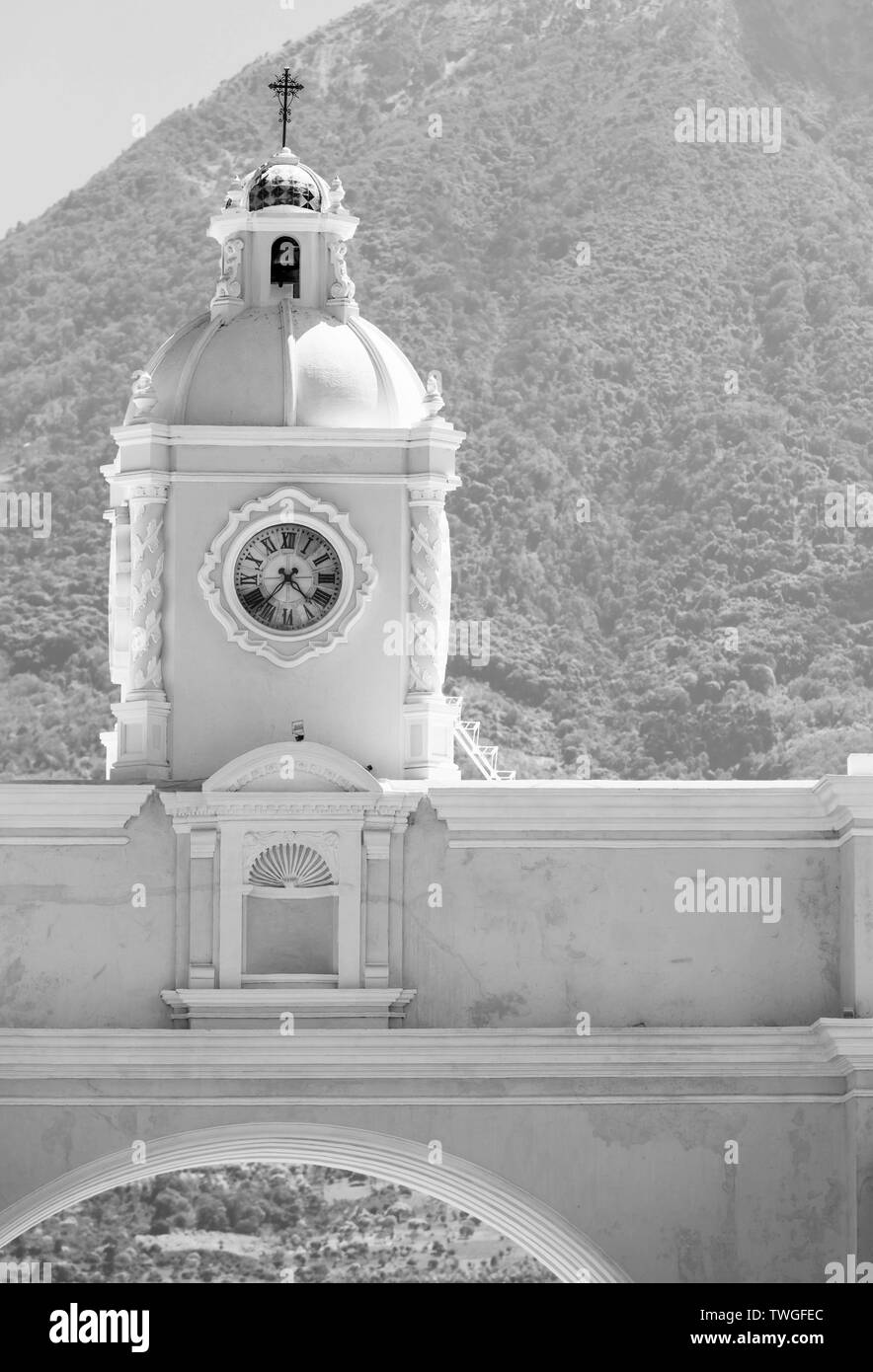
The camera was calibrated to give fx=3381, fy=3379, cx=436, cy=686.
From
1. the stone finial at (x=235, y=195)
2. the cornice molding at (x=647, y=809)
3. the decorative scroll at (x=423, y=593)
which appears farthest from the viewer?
the stone finial at (x=235, y=195)

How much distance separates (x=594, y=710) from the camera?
78.0 m

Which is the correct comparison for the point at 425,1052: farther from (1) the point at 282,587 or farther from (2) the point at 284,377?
(2) the point at 284,377

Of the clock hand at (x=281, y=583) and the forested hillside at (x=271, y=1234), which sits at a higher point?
the clock hand at (x=281, y=583)

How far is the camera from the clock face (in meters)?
38.5

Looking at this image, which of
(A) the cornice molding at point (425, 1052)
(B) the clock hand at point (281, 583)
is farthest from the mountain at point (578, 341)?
(A) the cornice molding at point (425, 1052)

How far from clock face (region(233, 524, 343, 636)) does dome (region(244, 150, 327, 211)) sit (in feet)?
14.2

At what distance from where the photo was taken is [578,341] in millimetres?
84125

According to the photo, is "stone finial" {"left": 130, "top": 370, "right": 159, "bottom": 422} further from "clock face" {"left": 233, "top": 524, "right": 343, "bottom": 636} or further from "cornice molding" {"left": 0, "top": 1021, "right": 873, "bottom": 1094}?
"cornice molding" {"left": 0, "top": 1021, "right": 873, "bottom": 1094}

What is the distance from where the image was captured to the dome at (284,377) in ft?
128

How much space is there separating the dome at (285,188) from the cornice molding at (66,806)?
297 inches

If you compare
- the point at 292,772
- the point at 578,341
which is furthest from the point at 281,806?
the point at 578,341

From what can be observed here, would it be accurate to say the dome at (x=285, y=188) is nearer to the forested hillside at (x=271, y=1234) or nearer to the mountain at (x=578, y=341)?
the mountain at (x=578, y=341)

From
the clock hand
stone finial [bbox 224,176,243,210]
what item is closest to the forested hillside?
stone finial [bbox 224,176,243,210]

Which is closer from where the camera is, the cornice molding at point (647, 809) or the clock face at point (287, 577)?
the cornice molding at point (647, 809)
